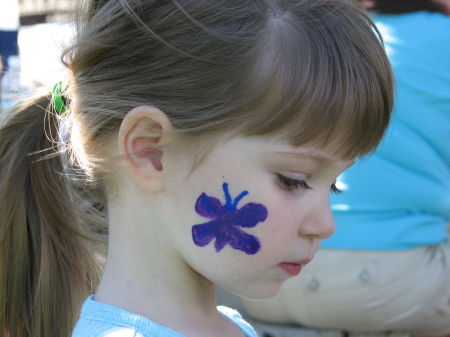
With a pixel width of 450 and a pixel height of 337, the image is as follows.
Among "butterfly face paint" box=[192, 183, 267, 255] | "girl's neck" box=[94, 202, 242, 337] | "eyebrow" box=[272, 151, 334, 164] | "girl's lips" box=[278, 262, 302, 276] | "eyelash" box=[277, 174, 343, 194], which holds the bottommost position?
"girl's neck" box=[94, 202, 242, 337]

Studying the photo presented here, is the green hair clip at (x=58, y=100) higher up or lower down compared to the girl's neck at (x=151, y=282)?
higher up

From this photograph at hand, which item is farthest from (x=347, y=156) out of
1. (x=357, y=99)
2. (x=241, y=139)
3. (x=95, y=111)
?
(x=95, y=111)

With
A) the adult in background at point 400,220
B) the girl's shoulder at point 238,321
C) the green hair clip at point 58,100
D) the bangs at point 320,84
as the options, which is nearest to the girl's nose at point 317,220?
the bangs at point 320,84

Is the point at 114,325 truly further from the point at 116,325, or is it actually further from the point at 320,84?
the point at 320,84

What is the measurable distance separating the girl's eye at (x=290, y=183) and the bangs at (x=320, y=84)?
0.25ft

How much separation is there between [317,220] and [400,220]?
1.46 metres

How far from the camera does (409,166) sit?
2783mm

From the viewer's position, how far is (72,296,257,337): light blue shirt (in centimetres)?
133

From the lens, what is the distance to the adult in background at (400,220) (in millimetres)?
2729

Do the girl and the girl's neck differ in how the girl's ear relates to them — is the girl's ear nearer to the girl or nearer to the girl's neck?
the girl

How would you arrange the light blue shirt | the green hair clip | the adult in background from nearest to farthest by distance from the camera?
the light blue shirt < the green hair clip < the adult in background

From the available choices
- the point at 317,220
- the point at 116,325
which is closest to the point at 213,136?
the point at 317,220

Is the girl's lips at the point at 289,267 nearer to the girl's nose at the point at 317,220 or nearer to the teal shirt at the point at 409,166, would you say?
the girl's nose at the point at 317,220

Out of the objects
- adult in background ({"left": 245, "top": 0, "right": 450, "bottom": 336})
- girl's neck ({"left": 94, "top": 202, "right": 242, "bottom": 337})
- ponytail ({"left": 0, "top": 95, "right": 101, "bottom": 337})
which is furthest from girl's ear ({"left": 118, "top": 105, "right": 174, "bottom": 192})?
adult in background ({"left": 245, "top": 0, "right": 450, "bottom": 336})
